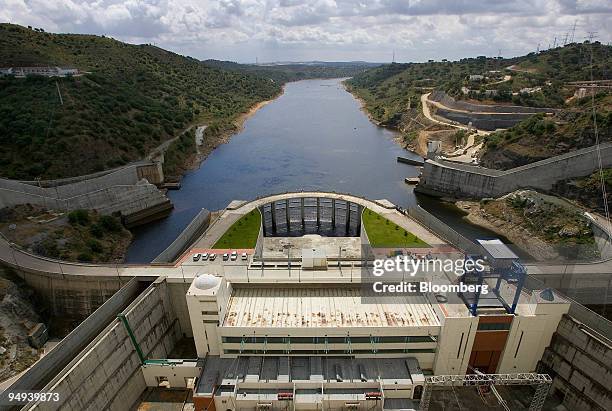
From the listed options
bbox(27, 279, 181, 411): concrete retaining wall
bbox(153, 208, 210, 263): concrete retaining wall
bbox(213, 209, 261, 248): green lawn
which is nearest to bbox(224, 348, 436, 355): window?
bbox(27, 279, 181, 411): concrete retaining wall

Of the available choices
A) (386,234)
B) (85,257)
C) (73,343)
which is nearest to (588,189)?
(386,234)

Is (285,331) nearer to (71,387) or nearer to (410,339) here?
(410,339)

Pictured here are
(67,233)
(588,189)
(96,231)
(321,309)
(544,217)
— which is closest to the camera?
(321,309)

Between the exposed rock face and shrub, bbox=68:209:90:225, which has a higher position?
shrub, bbox=68:209:90:225

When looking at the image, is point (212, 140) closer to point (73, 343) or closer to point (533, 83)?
point (73, 343)

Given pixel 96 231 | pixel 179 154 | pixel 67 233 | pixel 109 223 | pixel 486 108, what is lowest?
pixel 109 223

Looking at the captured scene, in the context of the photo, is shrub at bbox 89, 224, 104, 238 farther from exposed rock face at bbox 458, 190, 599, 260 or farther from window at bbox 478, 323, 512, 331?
exposed rock face at bbox 458, 190, 599, 260

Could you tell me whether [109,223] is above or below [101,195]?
below
